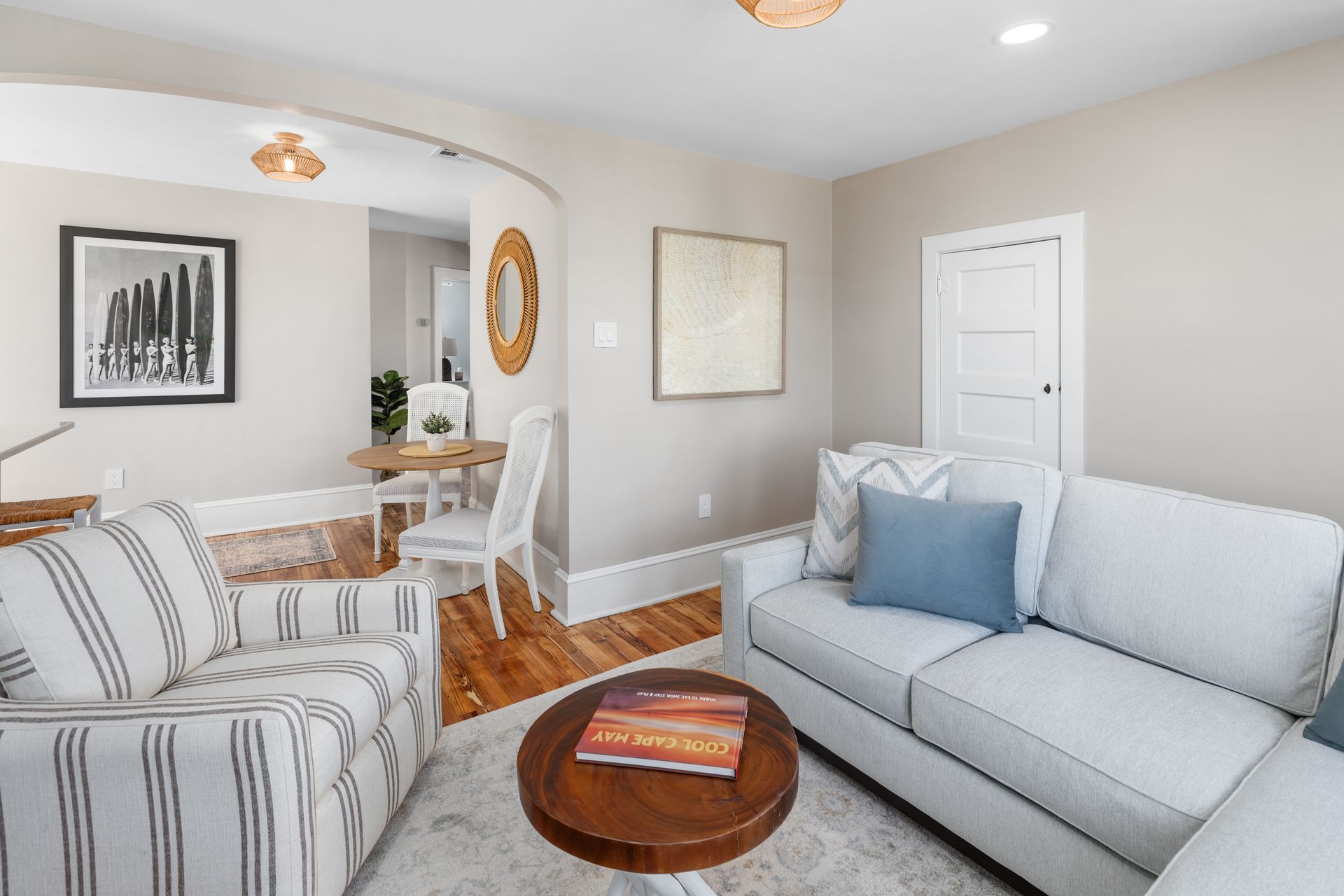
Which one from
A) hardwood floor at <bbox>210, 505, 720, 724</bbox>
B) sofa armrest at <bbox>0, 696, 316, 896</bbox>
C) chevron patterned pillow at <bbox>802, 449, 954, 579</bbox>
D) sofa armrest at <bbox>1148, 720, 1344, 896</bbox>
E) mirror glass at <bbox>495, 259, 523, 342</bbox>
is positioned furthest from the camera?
mirror glass at <bbox>495, 259, 523, 342</bbox>

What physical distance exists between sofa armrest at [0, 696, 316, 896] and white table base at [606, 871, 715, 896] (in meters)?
0.63

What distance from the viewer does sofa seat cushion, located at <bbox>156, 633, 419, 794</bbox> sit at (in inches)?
55.5

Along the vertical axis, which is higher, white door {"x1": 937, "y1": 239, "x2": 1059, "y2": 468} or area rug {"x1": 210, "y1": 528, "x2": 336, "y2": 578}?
white door {"x1": 937, "y1": 239, "x2": 1059, "y2": 468}

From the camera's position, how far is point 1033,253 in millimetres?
2984

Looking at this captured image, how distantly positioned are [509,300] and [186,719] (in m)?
3.22

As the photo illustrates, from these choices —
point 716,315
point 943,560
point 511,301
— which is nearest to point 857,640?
point 943,560

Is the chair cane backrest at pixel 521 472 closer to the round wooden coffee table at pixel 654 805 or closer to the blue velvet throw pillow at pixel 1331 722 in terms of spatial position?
the round wooden coffee table at pixel 654 805

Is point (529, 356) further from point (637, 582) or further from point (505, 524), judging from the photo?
point (637, 582)

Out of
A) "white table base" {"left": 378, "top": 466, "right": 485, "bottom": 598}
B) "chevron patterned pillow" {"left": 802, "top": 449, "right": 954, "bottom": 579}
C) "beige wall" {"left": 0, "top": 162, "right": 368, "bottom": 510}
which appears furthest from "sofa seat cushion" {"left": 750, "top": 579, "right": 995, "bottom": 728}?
"beige wall" {"left": 0, "top": 162, "right": 368, "bottom": 510}

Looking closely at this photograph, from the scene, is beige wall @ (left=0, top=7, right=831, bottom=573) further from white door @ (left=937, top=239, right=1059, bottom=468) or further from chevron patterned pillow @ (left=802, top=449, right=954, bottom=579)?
chevron patterned pillow @ (left=802, top=449, right=954, bottom=579)

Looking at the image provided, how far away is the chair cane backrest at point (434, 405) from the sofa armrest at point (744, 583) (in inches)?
110

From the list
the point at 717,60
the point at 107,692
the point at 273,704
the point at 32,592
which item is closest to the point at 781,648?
the point at 273,704

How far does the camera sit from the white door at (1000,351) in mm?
2971

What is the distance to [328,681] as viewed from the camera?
1525 millimetres
